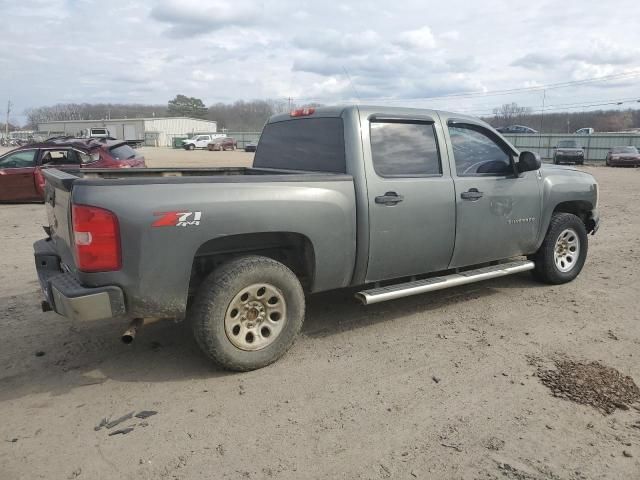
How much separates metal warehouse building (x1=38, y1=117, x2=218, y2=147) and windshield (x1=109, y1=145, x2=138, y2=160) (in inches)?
3048

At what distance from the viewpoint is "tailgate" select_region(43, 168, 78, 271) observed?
11.1 feet

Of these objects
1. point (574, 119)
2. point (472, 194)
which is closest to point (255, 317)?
point (472, 194)

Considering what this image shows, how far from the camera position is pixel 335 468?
2680 mm

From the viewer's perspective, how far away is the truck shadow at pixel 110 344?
3672 millimetres

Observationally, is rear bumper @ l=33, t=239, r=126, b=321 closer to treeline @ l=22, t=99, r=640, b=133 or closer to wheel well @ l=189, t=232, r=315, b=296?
wheel well @ l=189, t=232, r=315, b=296

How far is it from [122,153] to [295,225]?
11.1 meters

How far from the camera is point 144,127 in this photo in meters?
100

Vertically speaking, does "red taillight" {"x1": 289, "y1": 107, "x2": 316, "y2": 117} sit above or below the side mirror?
above

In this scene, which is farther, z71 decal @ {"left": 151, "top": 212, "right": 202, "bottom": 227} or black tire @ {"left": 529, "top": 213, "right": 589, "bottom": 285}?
black tire @ {"left": 529, "top": 213, "right": 589, "bottom": 285}

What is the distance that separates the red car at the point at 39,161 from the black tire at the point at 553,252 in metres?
10.4

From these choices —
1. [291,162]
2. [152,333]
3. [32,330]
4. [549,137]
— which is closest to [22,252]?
[32,330]

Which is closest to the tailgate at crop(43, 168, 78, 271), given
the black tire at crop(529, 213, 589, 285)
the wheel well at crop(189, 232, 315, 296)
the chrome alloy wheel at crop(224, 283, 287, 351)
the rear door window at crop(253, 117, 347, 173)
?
the wheel well at crop(189, 232, 315, 296)

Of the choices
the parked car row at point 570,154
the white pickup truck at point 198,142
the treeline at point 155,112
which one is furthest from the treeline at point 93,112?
the parked car row at point 570,154

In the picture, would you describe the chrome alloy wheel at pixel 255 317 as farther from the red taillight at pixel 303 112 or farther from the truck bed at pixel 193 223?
the red taillight at pixel 303 112
